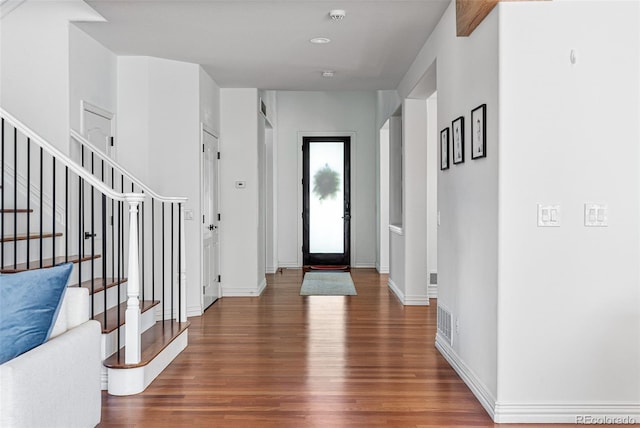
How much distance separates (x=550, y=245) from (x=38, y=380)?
255 centimetres

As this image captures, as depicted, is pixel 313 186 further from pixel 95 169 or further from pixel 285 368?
pixel 285 368

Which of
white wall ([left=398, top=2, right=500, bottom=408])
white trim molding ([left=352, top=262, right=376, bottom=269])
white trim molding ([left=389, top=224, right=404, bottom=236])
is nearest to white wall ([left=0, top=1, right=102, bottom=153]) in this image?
white wall ([left=398, top=2, right=500, bottom=408])

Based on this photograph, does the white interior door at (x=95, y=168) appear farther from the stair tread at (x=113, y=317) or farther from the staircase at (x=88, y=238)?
the stair tread at (x=113, y=317)

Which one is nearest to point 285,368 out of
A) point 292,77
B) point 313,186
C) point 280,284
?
point 292,77

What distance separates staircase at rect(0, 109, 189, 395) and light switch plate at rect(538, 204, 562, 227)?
2.41m

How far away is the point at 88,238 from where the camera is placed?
491cm

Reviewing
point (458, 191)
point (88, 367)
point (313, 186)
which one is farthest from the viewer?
point (313, 186)

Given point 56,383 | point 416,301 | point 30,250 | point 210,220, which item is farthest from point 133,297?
point 416,301

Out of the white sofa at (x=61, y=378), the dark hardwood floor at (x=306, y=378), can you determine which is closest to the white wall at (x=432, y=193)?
the dark hardwood floor at (x=306, y=378)

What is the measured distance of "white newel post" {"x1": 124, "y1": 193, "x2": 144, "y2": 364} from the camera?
11.8 ft

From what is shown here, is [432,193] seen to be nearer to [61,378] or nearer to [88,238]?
[88,238]

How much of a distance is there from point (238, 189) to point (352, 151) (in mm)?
3615

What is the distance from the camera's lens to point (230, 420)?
3.10 meters

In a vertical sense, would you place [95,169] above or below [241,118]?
below
